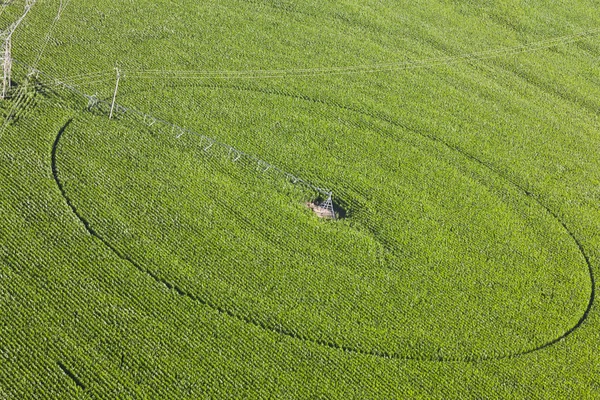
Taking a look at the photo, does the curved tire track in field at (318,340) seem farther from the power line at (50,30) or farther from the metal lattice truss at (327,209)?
the metal lattice truss at (327,209)

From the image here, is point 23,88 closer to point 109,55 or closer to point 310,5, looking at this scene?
point 109,55

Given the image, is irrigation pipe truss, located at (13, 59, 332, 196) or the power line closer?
irrigation pipe truss, located at (13, 59, 332, 196)

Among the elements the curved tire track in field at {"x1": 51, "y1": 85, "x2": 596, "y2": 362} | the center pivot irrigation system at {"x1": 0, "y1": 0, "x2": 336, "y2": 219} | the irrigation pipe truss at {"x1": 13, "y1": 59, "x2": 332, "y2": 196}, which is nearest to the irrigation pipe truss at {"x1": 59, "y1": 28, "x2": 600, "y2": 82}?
the irrigation pipe truss at {"x1": 13, "y1": 59, "x2": 332, "y2": 196}

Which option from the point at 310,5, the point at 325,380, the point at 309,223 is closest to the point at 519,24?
the point at 310,5

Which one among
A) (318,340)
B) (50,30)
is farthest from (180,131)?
(318,340)

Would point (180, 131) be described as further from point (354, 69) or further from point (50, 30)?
point (354, 69)

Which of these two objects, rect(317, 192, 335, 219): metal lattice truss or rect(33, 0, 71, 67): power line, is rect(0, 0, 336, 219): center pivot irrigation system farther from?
rect(33, 0, 71, 67): power line

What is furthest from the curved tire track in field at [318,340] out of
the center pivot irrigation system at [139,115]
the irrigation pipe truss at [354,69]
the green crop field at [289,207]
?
the irrigation pipe truss at [354,69]
